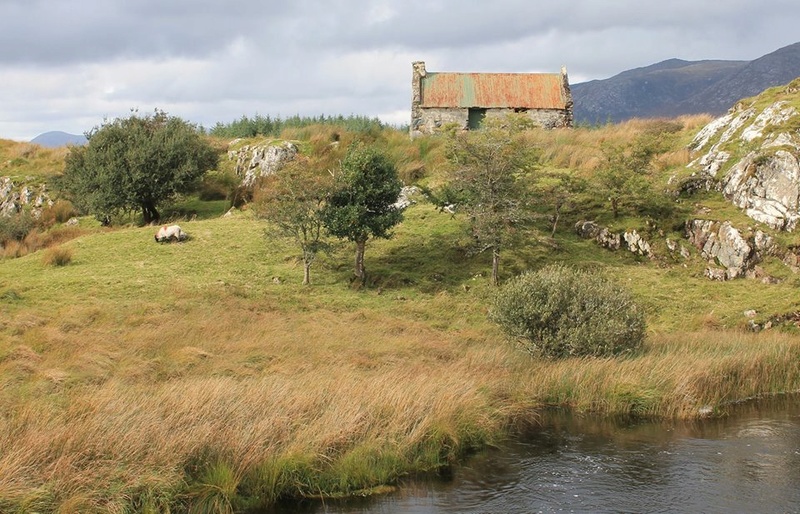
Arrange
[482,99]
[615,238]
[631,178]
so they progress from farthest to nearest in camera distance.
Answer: [482,99]
[615,238]
[631,178]

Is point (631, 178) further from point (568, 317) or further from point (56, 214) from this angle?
point (56, 214)

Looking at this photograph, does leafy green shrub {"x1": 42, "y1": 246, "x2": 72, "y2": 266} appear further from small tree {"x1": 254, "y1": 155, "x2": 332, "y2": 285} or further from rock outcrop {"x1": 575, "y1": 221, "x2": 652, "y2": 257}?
rock outcrop {"x1": 575, "y1": 221, "x2": 652, "y2": 257}

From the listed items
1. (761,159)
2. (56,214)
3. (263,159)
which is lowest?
(56,214)

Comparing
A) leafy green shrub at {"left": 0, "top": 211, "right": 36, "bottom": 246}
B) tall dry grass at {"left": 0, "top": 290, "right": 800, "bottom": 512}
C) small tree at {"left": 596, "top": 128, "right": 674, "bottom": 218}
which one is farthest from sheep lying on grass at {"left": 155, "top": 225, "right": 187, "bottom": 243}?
small tree at {"left": 596, "top": 128, "right": 674, "bottom": 218}

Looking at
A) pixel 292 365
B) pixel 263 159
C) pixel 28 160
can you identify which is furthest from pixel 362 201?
pixel 28 160

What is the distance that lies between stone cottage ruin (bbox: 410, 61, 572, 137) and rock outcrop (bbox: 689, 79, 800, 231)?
15522mm

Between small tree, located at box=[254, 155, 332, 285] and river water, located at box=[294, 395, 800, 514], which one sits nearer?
river water, located at box=[294, 395, 800, 514]

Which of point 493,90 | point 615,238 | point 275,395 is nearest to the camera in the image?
point 275,395

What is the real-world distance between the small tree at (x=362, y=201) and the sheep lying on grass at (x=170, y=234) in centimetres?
832

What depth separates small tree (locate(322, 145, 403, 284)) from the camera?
3014 cm

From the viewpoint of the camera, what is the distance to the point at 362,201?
30516 millimetres

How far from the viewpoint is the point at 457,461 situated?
15281mm

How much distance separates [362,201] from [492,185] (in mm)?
5664

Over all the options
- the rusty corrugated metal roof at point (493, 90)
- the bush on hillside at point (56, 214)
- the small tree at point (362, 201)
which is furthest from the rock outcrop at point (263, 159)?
the small tree at point (362, 201)
